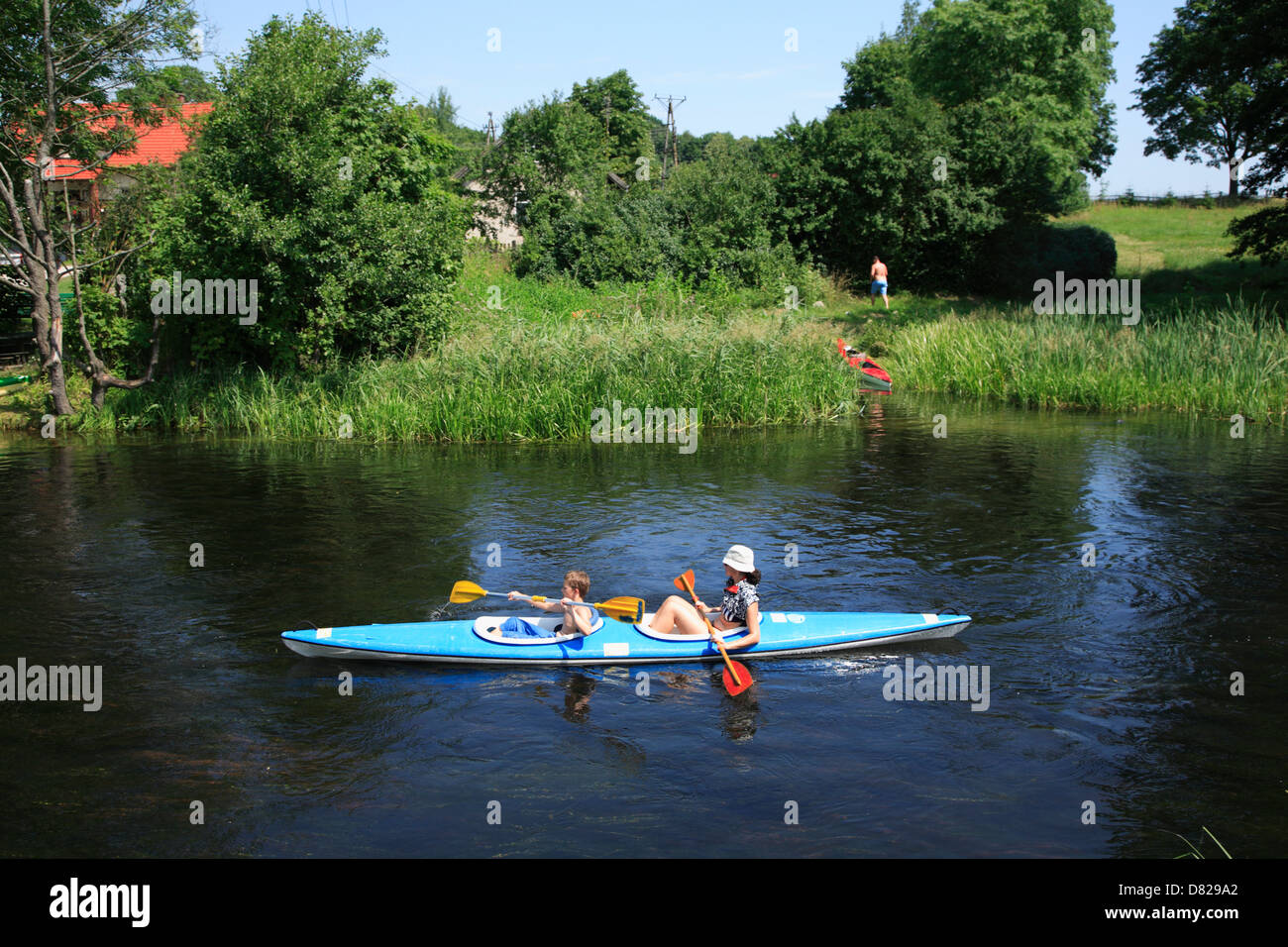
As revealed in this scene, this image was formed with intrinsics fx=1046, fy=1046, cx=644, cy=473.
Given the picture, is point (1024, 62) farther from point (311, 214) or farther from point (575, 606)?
point (575, 606)

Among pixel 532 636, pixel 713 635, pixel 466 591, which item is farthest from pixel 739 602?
pixel 466 591

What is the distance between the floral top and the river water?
1.55 feet

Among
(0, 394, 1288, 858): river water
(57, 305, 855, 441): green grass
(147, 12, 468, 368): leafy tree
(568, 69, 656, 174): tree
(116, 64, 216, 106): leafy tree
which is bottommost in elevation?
(0, 394, 1288, 858): river water

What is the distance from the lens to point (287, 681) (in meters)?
8.31

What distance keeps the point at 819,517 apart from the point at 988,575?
277cm

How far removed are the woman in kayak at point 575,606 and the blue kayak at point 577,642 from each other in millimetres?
70

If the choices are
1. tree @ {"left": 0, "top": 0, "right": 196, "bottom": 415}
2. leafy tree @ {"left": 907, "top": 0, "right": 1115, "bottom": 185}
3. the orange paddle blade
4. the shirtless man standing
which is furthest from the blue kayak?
leafy tree @ {"left": 907, "top": 0, "right": 1115, "bottom": 185}

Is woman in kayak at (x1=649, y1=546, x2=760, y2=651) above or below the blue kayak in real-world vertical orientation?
above

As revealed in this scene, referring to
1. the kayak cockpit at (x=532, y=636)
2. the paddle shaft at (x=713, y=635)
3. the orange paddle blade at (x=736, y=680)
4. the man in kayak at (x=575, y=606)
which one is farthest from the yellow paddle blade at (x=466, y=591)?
the orange paddle blade at (x=736, y=680)

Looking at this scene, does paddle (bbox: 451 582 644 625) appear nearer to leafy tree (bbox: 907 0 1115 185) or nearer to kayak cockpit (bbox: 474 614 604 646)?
kayak cockpit (bbox: 474 614 604 646)

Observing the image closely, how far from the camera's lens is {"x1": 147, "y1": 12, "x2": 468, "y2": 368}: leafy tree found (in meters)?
18.3

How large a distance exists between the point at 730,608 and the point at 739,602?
9cm

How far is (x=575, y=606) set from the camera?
8539mm
